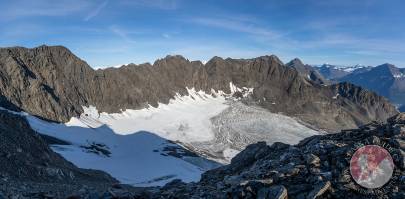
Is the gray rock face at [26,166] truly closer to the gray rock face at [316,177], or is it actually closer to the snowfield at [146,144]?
the gray rock face at [316,177]

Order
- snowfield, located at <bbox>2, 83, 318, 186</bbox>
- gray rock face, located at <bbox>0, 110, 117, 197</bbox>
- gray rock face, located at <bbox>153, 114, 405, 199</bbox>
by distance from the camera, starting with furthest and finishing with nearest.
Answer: snowfield, located at <bbox>2, 83, 318, 186</bbox> → gray rock face, located at <bbox>0, 110, 117, 197</bbox> → gray rock face, located at <bbox>153, 114, 405, 199</bbox>

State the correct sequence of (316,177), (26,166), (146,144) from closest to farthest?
(316,177) → (26,166) → (146,144)

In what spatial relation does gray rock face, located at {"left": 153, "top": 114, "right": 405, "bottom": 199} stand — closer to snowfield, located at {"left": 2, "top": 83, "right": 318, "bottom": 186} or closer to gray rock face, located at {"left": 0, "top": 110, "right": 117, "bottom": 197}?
gray rock face, located at {"left": 0, "top": 110, "right": 117, "bottom": 197}

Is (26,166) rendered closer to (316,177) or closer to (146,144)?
(316,177)

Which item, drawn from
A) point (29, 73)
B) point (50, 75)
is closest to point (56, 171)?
point (29, 73)

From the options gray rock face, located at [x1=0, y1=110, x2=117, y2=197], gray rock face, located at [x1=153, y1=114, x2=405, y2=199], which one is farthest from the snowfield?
gray rock face, located at [x1=153, y1=114, x2=405, y2=199]

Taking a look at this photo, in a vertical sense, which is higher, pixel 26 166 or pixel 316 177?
pixel 316 177

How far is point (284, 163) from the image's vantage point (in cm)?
1956

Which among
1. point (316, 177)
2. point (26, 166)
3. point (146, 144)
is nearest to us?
point (316, 177)

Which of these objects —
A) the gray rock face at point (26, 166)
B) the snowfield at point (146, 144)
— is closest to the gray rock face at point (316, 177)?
the gray rock face at point (26, 166)

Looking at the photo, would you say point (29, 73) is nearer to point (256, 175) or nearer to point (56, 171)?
point (56, 171)

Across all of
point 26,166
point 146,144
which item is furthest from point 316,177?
point 146,144

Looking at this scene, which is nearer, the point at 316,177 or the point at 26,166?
the point at 316,177

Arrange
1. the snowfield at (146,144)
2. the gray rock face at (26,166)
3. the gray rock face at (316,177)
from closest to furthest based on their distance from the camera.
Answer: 1. the gray rock face at (316,177)
2. the gray rock face at (26,166)
3. the snowfield at (146,144)
